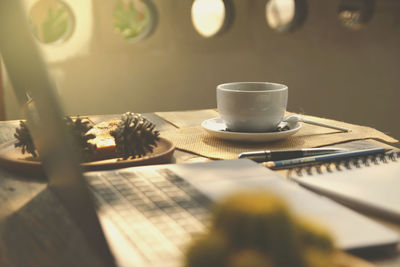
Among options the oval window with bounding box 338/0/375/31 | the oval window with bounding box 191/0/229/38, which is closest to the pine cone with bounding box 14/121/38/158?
the oval window with bounding box 191/0/229/38

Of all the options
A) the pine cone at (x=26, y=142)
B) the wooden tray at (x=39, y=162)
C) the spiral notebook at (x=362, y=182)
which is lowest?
the spiral notebook at (x=362, y=182)

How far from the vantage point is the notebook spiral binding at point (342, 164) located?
2.41 ft

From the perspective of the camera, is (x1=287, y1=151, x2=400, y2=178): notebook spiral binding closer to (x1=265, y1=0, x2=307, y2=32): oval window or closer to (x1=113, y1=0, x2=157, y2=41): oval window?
(x1=113, y1=0, x2=157, y2=41): oval window

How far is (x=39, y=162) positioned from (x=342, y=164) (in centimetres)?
48

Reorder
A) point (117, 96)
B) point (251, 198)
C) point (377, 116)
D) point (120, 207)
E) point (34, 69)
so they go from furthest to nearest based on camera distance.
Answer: point (377, 116) → point (117, 96) → point (120, 207) → point (34, 69) → point (251, 198)

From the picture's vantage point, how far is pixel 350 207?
0.61 metres

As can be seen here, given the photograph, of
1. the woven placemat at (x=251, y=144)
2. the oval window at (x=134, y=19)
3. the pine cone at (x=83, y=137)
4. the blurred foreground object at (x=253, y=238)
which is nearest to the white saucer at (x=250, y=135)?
the woven placemat at (x=251, y=144)

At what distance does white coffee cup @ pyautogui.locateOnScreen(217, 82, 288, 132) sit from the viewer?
3.17 ft

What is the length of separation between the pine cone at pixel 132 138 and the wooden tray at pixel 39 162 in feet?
0.07

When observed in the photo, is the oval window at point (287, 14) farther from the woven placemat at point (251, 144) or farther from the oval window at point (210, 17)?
the woven placemat at point (251, 144)

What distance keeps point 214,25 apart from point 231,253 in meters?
2.90

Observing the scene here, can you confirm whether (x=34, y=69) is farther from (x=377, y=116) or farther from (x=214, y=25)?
(x=377, y=116)

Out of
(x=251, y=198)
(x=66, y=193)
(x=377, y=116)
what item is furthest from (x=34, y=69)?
(x=377, y=116)

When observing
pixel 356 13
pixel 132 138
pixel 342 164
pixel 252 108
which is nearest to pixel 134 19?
pixel 356 13
